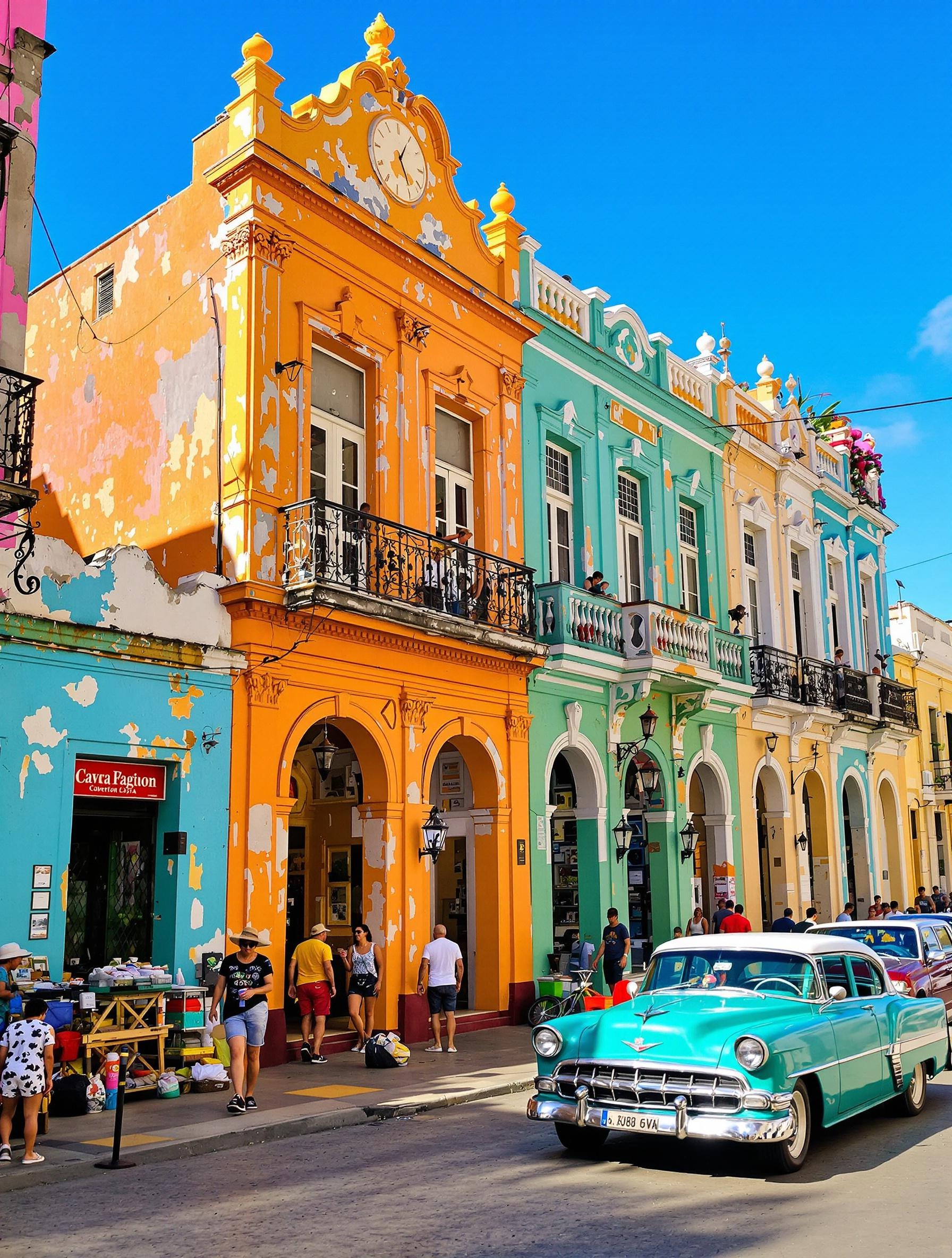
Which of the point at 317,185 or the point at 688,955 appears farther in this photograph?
the point at 317,185

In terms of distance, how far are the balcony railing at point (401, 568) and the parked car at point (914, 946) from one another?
19.1 feet

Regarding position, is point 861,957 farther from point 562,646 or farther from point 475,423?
point 475,423

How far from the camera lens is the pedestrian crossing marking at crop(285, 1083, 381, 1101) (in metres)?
11.0

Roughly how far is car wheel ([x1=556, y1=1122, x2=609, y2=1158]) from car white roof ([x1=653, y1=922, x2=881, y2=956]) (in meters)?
1.55

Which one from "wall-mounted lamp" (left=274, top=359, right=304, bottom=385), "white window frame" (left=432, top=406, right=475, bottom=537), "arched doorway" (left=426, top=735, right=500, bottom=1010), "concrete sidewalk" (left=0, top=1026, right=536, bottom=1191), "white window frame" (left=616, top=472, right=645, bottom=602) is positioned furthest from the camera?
"white window frame" (left=616, top=472, right=645, bottom=602)

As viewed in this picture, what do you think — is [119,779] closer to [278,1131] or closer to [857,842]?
[278,1131]

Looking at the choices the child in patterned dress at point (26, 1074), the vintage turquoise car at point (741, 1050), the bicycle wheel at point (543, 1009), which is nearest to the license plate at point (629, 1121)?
the vintage turquoise car at point (741, 1050)

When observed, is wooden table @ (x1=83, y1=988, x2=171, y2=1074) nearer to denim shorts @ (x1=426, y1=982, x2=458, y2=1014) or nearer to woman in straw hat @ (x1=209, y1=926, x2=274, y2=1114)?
woman in straw hat @ (x1=209, y1=926, x2=274, y2=1114)

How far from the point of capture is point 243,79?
46.9ft

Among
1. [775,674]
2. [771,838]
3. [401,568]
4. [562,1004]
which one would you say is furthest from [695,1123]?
[771,838]

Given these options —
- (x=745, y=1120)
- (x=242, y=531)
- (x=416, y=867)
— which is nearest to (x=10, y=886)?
(x=242, y=531)

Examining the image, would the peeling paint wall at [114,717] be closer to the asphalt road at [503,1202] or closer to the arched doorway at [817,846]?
the asphalt road at [503,1202]

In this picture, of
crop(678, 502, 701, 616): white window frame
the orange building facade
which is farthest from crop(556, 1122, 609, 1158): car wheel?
crop(678, 502, 701, 616): white window frame

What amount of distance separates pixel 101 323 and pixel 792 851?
1629 cm
